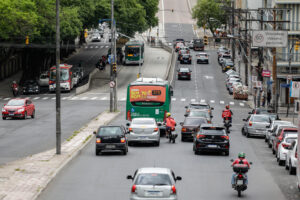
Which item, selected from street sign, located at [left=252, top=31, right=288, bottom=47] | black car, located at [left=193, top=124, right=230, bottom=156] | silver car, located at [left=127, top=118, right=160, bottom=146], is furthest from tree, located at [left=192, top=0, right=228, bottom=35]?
black car, located at [left=193, top=124, right=230, bottom=156]

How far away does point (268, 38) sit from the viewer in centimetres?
5434

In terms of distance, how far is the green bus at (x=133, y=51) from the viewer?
103m

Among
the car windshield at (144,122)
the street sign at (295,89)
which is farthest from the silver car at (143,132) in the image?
the street sign at (295,89)

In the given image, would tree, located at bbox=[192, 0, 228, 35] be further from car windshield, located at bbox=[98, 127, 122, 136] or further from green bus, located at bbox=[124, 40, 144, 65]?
car windshield, located at bbox=[98, 127, 122, 136]

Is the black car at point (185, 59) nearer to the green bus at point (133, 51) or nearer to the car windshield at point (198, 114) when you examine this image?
the green bus at point (133, 51)

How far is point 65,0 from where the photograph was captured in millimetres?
89562

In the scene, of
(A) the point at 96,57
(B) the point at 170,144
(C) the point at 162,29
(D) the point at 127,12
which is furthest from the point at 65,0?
(C) the point at 162,29

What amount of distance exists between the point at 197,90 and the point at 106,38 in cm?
7136

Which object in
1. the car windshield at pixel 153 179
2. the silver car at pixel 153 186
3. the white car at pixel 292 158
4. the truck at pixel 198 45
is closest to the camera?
the silver car at pixel 153 186

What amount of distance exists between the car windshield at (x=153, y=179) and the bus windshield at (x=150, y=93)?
917 inches

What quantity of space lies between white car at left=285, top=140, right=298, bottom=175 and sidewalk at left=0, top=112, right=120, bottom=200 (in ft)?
29.1

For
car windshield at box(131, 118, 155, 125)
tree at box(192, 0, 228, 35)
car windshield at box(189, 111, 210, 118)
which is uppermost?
tree at box(192, 0, 228, 35)

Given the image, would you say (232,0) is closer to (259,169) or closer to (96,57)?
(96,57)

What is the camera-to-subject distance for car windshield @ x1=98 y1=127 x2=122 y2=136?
104 ft
